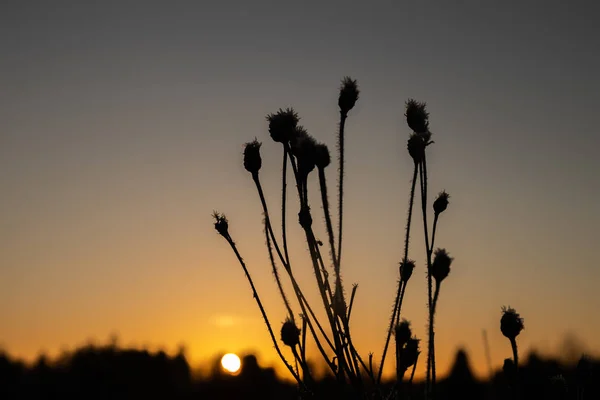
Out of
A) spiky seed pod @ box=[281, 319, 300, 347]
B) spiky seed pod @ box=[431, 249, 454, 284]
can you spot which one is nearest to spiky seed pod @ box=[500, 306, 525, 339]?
spiky seed pod @ box=[431, 249, 454, 284]

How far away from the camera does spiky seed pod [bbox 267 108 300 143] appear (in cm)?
322

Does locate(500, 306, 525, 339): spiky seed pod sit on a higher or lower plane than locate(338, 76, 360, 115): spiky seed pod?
lower

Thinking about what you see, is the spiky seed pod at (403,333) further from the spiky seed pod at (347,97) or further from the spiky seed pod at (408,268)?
the spiky seed pod at (347,97)

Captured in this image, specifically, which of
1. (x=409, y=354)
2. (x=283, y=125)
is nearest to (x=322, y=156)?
(x=283, y=125)

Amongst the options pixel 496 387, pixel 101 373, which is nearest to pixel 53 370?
pixel 101 373

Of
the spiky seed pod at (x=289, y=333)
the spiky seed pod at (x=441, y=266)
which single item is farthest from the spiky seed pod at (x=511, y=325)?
the spiky seed pod at (x=289, y=333)

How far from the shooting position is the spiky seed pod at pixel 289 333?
294 centimetres

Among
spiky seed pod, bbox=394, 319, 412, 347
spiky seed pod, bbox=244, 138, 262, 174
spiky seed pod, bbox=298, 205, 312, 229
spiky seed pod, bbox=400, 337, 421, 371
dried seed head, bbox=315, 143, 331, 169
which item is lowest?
spiky seed pod, bbox=400, 337, 421, 371

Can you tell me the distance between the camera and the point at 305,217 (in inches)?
114

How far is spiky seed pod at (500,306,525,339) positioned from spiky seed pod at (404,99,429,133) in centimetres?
90

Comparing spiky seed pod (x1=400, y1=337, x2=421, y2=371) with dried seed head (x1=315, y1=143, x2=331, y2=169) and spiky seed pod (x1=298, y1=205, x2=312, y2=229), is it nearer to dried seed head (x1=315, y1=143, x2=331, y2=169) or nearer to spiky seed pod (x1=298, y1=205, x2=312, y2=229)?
spiky seed pod (x1=298, y1=205, x2=312, y2=229)

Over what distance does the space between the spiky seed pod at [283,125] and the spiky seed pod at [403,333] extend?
3.06 feet

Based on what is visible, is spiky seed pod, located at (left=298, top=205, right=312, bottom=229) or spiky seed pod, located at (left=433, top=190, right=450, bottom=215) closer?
spiky seed pod, located at (left=298, top=205, right=312, bottom=229)

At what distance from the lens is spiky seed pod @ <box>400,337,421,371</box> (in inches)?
119
